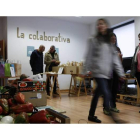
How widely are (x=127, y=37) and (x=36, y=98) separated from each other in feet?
12.5

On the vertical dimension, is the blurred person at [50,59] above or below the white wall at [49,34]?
below

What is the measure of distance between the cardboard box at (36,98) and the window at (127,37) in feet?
11.3

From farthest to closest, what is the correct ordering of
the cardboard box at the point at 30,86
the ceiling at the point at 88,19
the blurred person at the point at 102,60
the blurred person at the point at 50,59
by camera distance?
1. the ceiling at the point at 88,19
2. the blurred person at the point at 50,59
3. the cardboard box at the point at 30,86
4. the blurred person at the point at 102,60

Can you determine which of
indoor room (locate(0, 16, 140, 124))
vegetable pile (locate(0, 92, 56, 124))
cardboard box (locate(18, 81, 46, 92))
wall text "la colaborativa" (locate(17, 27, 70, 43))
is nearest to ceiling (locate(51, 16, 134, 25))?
indoor room (locate(0, 16, 140, 124))

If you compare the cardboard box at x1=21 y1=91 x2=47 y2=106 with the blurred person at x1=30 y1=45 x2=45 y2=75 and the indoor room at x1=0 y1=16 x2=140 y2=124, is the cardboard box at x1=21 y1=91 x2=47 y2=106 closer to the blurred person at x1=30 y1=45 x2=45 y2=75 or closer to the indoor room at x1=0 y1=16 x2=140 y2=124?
the indoor room at x1=0 y1=16 x2=140 y2=124

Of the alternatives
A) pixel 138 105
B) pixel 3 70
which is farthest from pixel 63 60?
pixel 138 105

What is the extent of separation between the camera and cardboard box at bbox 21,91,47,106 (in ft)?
9.31

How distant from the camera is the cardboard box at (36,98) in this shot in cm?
284

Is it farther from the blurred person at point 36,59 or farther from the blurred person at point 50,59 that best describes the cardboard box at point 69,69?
the blurred person at point 36,59

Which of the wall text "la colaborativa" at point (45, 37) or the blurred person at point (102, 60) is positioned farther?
the wall text "la colaborativa" at point (45, 37)

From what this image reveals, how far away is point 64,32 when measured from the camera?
20.8 feet

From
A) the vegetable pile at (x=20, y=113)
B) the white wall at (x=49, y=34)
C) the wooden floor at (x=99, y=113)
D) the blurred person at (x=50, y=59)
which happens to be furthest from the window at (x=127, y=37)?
the vegetable pile at (x=20, y=113)
